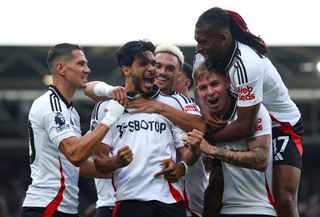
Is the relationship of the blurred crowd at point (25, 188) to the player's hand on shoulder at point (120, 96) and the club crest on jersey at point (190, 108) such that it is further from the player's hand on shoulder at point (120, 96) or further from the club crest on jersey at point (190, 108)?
the player's hand on shoulder at point (120, 96)

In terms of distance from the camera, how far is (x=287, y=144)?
7680 millimetres

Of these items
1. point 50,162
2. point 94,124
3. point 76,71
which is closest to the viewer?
point 94,124

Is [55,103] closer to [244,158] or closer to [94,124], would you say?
[94,124]

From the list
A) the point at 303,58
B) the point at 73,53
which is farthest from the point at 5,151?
the point at 73,53

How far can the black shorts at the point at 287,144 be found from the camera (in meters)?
7.61

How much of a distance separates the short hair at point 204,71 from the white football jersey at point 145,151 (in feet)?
1.88

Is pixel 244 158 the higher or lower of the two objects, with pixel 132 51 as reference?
lower

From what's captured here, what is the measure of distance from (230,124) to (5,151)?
20.8 metres

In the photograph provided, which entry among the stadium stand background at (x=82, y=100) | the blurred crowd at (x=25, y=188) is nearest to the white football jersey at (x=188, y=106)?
the stadium stand background at (x=82, y=100)

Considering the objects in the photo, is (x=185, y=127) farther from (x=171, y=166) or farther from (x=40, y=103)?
(x=40, y=103)

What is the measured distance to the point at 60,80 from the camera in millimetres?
7773

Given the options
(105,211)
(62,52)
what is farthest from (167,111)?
(105,211)

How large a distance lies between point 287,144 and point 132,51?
5.50 feet

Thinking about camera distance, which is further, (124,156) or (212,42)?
(212,42)
